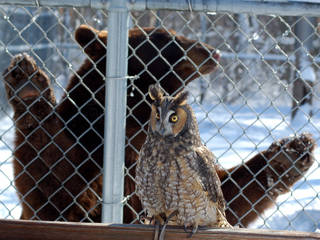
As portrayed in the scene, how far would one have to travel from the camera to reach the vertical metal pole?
2.13m

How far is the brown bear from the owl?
2.96ft

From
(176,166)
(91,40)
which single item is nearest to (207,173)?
(176,166)

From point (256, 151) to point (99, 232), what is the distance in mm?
3742

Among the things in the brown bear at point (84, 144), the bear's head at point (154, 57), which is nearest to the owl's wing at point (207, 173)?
the brown bear at point (84, 144)

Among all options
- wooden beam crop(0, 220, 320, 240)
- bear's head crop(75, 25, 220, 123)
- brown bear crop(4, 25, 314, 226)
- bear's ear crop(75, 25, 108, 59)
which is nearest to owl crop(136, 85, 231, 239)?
wooden beam crop(0, 220, 320, 240)

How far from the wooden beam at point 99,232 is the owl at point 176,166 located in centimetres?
12

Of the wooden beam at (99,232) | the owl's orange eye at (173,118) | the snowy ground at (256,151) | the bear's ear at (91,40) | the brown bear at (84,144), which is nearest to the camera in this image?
the wooden beam at (99,232)

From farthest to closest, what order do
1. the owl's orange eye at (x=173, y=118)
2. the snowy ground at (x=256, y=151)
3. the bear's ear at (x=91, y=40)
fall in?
the bear's ear at (x=91, y=40) → the snowy ground at (x=256, y=151) → the owl's orange eye at (x=173, y=118)

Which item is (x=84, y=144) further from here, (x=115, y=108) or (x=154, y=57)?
(x=115, y=108)

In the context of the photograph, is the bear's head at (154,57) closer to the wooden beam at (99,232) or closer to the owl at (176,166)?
the owl at (176,166)

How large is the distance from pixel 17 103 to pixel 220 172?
4.95 ft

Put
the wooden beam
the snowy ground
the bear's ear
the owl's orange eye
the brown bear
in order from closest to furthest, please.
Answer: the wooden beam → the owl's orange eye → the snowy ground → the brown bear → the bear's ear

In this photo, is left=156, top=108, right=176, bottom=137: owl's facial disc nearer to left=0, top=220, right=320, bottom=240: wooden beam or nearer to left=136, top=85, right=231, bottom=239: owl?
left=136, top=85, right=231, bottom=239: owl

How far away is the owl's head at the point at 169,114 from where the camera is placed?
2.00m
